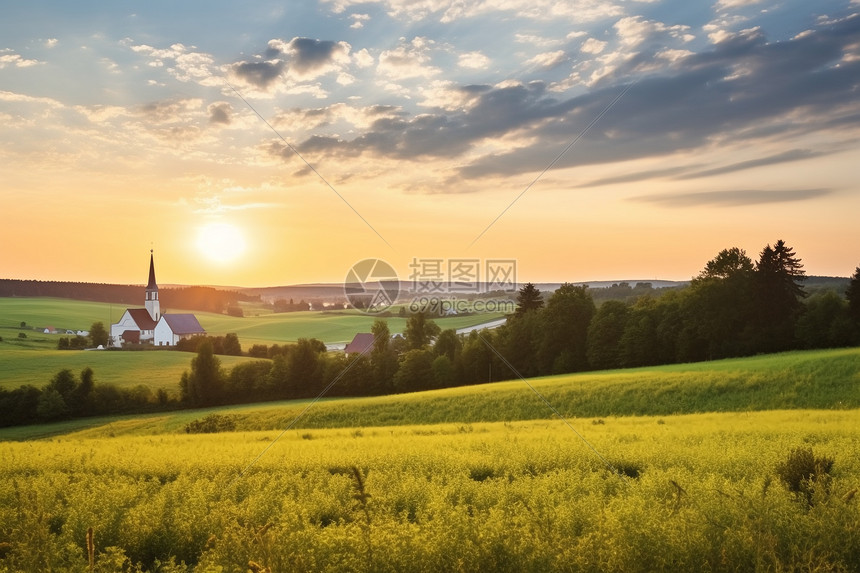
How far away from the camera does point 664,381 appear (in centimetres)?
3819

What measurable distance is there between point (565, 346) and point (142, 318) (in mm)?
80303

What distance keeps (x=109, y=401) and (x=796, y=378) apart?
6480 centimetres

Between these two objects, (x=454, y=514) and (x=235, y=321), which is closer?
(x=454, y=514)

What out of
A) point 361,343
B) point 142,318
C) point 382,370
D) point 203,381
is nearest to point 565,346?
point 382,370

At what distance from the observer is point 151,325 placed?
110938 millimetres

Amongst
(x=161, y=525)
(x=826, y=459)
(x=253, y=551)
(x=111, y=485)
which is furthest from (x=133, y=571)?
(x=826, y=459)

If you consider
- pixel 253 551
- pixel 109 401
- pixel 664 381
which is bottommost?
pixel 109 401

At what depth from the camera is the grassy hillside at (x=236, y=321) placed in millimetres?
116625

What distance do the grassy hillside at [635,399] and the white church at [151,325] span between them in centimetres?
7041

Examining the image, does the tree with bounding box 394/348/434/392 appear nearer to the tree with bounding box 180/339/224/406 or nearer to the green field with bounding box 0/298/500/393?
the tree with bounding box 180/339/224/406

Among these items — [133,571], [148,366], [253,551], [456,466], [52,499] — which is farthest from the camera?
[148,366]

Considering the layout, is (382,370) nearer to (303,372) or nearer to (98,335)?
(303,372)

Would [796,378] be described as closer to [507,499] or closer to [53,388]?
[507,499]

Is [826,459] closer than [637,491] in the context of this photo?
No
